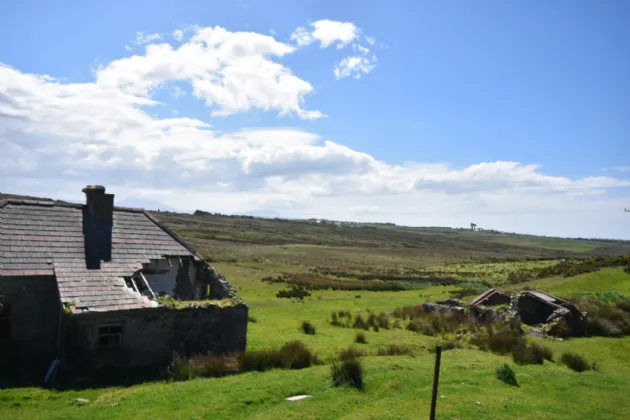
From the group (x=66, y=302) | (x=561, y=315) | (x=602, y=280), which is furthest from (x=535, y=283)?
(x=66, y=302)

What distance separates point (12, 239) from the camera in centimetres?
1783

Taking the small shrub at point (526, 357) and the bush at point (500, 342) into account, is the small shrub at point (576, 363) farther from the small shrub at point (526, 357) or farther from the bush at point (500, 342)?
the bush at point (500, 342)

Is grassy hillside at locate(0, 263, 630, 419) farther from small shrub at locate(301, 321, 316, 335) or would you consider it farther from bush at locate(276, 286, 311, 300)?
bush at locate(276, 286, 311, 300)

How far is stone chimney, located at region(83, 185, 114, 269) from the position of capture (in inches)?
765

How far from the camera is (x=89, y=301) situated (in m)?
16.4

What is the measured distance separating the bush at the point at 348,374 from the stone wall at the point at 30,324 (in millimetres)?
10220

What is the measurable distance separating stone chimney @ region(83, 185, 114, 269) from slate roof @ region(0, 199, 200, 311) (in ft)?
0.79

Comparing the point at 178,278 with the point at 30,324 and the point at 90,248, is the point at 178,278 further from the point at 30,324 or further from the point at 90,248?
the point at 30,324

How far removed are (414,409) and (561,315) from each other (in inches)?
733

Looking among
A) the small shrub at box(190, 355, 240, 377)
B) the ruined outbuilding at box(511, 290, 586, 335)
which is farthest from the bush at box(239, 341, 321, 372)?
the ruined outbuilding at box(511, 290, 586, 335)

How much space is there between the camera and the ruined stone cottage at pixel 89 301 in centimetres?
1620

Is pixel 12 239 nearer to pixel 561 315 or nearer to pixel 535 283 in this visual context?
pixel 561 315

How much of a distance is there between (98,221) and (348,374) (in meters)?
13.1

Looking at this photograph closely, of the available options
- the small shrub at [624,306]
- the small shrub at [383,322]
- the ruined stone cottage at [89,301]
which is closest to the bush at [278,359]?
A: the ruined stone cottage at [89,301]
